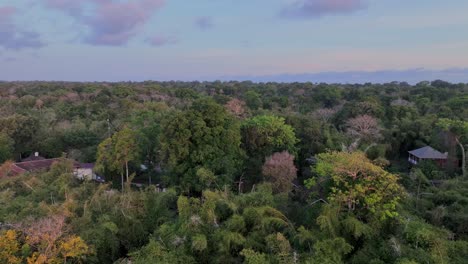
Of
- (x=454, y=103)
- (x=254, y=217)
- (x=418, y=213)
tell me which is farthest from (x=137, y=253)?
(x=454, y=103)

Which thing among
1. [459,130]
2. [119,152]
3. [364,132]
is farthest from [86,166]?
[459,130]

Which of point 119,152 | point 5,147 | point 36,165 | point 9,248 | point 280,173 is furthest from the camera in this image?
point 5,147

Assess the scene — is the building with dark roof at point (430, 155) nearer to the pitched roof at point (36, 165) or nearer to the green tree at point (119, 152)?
the green tree at point (119, 152)

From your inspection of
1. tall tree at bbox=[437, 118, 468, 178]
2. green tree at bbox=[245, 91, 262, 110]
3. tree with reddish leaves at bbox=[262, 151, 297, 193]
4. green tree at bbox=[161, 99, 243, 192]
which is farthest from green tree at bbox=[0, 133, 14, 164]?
tall tree at bbox=[437, 118, 468, 178]

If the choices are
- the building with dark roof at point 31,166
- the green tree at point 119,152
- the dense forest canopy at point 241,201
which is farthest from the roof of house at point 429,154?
the building with dark roof at point 31,166

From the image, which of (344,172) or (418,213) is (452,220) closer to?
(418,213)

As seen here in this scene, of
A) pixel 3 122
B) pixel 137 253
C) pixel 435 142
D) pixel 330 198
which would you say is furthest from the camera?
pixel 3 122

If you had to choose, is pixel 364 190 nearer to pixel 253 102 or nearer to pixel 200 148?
pixel 200 148

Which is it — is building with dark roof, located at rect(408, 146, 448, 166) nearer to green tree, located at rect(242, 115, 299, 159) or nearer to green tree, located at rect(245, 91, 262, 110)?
green tree, located at rect(242, 115, 299, 159)
